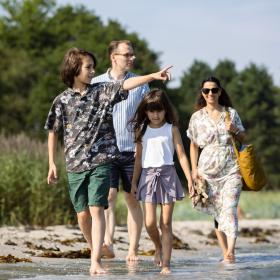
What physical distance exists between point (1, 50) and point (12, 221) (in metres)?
53.1

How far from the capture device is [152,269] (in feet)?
34.2

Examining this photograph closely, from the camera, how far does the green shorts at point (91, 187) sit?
9.72 metres

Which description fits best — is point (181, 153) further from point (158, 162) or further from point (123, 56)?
point (123, 56)

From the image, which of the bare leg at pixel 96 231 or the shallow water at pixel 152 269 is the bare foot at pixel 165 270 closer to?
the shallow water at pixel 152 269

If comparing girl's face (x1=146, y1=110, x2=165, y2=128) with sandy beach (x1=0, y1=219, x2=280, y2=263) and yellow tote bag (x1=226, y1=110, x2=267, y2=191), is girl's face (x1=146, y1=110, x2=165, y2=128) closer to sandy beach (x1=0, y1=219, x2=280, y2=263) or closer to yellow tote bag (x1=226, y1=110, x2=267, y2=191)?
yellow tote bag (x1=226, y1=110, x2=267, y2=191)

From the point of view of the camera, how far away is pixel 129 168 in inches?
447

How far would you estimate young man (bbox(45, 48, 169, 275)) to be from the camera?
31.9 feet

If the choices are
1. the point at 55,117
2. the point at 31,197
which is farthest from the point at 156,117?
the point at 31,197

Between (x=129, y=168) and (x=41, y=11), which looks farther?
(x=41, y=11)

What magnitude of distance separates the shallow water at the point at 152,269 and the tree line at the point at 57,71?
132 feet

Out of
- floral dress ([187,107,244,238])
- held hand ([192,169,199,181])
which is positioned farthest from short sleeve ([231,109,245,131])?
held hand ([192,169,199,181])

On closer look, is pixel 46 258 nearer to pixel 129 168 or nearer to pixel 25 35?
pixel 129 168

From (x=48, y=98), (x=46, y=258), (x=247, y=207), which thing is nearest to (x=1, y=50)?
(x=48, y=98)

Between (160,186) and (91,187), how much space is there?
33.3 inches
